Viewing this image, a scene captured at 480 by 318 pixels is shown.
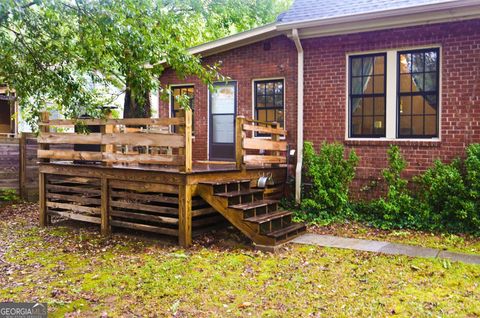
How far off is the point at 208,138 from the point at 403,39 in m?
4.89

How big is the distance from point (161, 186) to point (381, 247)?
3406mm

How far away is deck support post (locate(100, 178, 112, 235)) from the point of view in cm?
745

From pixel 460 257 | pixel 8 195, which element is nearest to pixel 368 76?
pixel 460 257

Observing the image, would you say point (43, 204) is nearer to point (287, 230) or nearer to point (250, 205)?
point (250, 205)

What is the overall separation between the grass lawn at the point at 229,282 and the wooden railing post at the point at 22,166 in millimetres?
4028

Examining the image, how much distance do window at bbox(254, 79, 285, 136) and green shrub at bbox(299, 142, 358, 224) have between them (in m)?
1.42

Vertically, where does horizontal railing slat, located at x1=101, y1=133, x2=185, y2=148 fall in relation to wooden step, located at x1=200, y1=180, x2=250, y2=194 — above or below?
above

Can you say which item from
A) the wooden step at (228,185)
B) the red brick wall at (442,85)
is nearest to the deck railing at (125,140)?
the wooden step at (228,185)

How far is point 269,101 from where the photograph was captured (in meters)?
9.76

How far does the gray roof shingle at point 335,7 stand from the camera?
7552mm

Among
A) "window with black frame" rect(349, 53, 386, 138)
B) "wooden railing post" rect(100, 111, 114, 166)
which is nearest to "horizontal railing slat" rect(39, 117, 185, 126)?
"wooden railing post" rect(100, 111, 114, 166)

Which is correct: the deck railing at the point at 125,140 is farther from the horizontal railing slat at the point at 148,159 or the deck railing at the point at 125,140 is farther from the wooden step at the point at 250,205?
the wooden step at the point at 250,205

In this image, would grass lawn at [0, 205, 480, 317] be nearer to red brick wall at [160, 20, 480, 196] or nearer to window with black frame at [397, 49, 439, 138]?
red brick wall at [160, 20, 480, 196]

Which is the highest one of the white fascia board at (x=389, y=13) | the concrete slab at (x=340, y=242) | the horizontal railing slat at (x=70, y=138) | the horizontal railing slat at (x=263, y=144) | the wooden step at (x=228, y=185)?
the white fascia board at (x=389, y=13)
